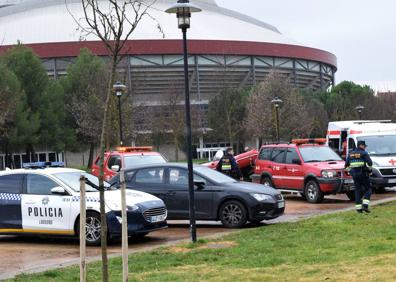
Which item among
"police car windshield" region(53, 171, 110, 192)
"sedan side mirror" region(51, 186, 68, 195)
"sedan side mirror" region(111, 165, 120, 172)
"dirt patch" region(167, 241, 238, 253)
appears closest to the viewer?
"dirt patch" region(167, 241, 238, 253)

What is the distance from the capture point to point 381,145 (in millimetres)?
21781

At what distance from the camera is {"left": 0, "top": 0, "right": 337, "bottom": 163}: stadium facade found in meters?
66.2

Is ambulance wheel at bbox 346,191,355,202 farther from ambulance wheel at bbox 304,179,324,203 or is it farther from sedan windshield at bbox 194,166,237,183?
sedan windshield at bbox 194,166,237,183

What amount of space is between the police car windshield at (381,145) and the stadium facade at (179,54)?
118 feet

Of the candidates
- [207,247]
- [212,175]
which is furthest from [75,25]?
[207,247]

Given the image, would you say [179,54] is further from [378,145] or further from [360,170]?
[360,170]

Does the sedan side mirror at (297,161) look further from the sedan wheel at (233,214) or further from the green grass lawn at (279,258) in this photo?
the green grass lawn at (279,258)

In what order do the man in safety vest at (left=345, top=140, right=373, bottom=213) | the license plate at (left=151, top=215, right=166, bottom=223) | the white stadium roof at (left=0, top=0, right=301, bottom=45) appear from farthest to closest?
the white stadium roof at (left=0, top=0, right=301, bottom=45) < the man in safety vest at (left=345, top=140, right=373, bottom=213) < the license plate at (left=151, top=215, right=166, bottom=223)

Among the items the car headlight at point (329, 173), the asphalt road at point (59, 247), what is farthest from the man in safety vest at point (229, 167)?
the asphalt road at point (59, 247)

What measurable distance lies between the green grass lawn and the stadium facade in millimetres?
45007

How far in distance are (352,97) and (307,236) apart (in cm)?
5532

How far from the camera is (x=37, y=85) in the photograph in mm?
48688

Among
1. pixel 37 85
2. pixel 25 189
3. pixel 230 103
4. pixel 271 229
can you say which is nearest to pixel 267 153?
pixel 271 229

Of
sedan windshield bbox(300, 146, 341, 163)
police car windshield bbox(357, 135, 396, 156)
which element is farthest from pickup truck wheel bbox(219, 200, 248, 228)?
police car windshield bbox(357, 135, 396, 156)
